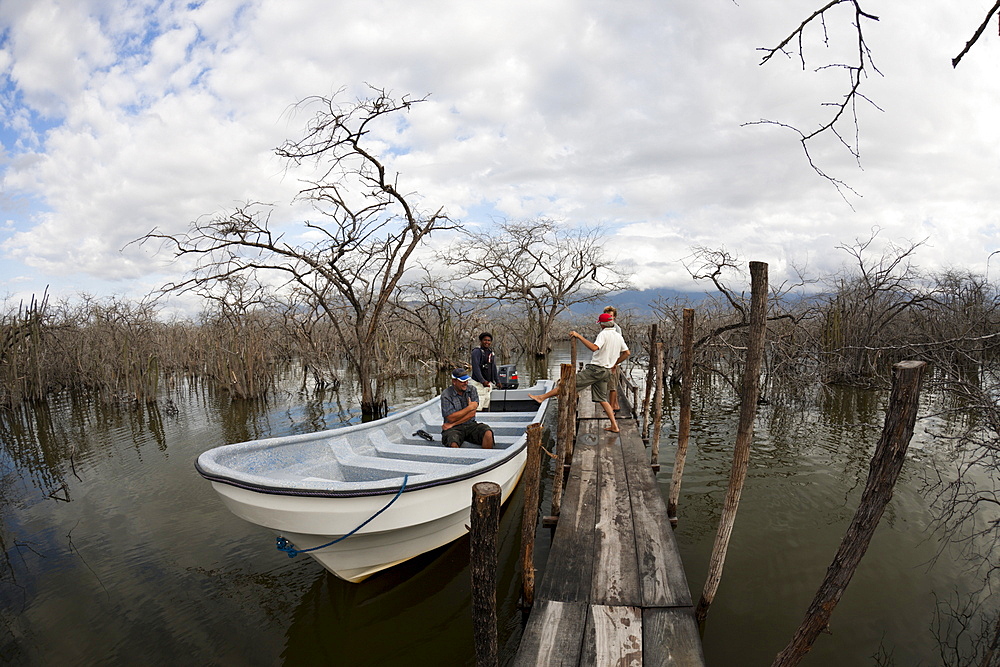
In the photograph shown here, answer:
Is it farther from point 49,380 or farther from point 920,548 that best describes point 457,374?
point 49,380

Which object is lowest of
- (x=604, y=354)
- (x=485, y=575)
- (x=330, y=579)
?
(x=330, y=579)

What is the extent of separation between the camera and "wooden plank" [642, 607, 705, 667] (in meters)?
2.85

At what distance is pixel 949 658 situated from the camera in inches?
152

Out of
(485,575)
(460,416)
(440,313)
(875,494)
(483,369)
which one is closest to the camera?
(875,494)

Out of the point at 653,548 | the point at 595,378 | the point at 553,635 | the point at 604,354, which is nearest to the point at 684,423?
the point at 653,548

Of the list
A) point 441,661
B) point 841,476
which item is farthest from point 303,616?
point 841,476

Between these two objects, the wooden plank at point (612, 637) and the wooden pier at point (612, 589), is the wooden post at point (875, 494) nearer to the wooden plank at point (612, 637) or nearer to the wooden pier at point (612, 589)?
the wooden pier at point (612, 589)

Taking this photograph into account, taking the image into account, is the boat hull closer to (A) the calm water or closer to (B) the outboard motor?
(A) the calm water

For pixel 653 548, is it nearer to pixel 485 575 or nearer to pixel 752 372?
pixel 752 372

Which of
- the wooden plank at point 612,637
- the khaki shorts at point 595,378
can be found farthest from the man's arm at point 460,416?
the wooden plank at point 612,637

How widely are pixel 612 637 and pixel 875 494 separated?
1.83m

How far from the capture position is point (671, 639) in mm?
3053

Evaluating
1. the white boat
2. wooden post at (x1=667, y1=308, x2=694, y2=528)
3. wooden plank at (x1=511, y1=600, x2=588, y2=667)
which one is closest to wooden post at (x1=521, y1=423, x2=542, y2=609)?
wooden plank at (x1=511, y1=600, x2=588, y2=667)

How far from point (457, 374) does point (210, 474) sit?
9.62 ft
